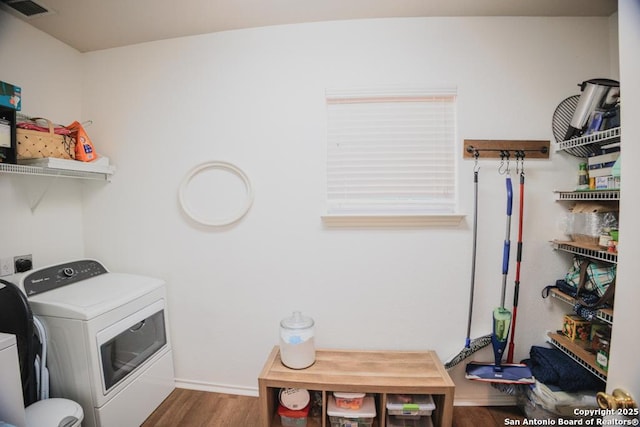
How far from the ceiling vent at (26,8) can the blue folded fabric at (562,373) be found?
138 inches

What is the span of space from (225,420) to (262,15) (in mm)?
2458

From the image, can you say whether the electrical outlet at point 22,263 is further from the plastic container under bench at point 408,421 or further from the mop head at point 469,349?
the mop head at point 469,349

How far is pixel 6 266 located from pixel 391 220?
7.49 feet

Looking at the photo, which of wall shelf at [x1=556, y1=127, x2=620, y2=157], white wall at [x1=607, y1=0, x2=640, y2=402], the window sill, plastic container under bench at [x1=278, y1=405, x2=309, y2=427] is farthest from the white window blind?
plastic container under bench at [x1=278, y1=405, x2=309, y2=427]

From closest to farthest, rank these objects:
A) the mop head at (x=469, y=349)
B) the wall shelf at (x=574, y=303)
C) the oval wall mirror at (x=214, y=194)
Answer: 1. the wall shelf at (x=574, y=303)
2. the mop head at (x=469, y=349)
3. the oval wall mirror at (x=214, y=194)

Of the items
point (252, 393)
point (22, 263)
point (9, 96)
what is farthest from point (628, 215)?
point (22, 263)

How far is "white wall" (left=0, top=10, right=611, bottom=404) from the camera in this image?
5.14 feet

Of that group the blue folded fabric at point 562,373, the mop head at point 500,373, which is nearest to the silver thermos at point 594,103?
the blue folded fabric at point 562,373

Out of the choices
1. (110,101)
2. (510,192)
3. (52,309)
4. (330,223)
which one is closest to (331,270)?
(330,223)

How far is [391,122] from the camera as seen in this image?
1633 mm

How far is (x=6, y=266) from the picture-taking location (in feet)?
4.87

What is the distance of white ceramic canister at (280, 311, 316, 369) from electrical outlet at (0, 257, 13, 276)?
1626 millimetres

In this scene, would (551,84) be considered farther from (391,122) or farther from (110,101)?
(110,101)

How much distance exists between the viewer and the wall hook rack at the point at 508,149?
155cm
